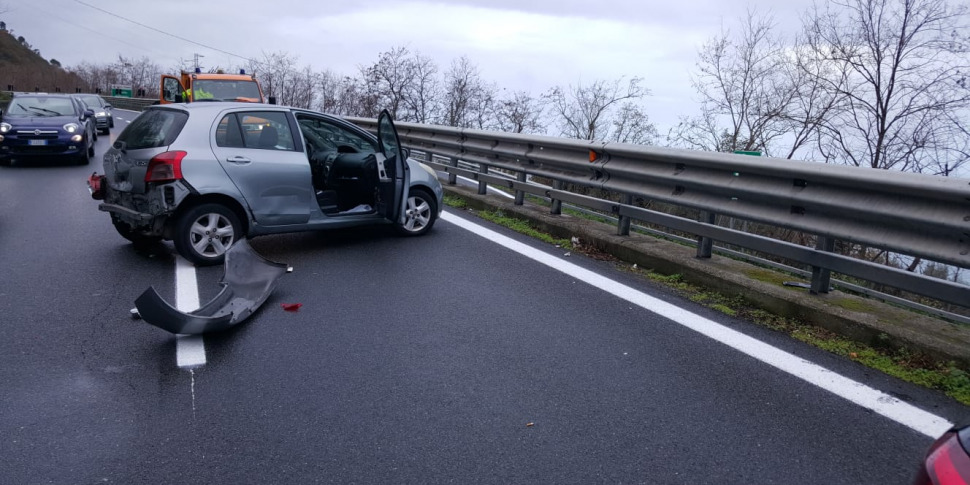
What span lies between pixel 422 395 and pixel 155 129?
491 centimetres

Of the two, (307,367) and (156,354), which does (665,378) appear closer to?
Answer: (307,367)

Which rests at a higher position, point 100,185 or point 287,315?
point 100,185

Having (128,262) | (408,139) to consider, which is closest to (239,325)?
(128,262)

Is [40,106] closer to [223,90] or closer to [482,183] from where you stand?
[223,90]

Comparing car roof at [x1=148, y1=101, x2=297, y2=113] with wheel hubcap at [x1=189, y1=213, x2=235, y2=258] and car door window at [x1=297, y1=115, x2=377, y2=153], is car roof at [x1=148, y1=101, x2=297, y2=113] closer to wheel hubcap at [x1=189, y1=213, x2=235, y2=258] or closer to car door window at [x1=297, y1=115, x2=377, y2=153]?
car door window at [x1=297, y1=115, x2=377, y2=153]

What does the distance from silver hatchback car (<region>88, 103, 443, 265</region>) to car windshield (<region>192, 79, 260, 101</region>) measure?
11176 millimetres

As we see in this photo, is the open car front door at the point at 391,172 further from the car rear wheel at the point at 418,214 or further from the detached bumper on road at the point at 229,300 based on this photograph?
the detached bumper on road at the point at 229,300

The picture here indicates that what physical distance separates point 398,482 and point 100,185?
6.14 meters

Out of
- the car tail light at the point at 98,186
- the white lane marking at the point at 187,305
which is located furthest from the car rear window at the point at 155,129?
the white lane marking at the point at 187,305

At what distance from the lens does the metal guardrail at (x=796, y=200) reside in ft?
15.3

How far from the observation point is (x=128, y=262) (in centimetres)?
730

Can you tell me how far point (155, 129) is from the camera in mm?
7492

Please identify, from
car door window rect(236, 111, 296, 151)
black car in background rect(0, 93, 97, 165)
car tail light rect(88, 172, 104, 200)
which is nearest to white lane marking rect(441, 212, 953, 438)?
car door window rect(236, 111, 296, 151)

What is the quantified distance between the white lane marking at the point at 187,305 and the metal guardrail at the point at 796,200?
4.30 m
